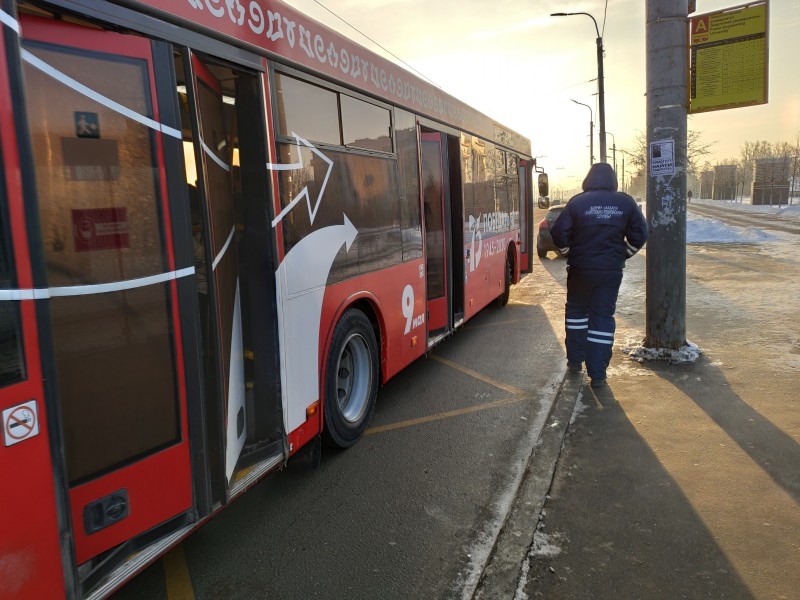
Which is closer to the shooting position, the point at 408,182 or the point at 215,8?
the point at 215,8

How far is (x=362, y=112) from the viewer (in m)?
4.66

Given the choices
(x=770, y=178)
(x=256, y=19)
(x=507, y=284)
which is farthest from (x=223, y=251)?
(x=770, y=178)

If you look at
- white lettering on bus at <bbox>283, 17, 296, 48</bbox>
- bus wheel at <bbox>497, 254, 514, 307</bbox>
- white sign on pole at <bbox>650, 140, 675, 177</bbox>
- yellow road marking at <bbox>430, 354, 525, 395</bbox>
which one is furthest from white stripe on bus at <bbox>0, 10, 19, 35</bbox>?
bus wheel at <bbox>497, 254, 514, 307</bbox>

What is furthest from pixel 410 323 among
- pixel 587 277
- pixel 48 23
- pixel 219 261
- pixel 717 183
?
pixel 717 183

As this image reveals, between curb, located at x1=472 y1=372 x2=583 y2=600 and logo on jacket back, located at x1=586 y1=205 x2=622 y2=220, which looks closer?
curb, located at x1=472 y1=372 x2=583 y2=600

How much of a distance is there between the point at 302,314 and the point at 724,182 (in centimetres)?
11204

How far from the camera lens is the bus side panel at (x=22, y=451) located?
190cm

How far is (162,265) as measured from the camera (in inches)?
102

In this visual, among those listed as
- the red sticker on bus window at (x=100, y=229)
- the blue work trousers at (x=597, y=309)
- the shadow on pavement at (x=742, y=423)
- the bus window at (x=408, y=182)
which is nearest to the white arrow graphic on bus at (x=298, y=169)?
the red sticker on bus window at (x=100, y=229)

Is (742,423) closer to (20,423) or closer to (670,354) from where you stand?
(670,354)

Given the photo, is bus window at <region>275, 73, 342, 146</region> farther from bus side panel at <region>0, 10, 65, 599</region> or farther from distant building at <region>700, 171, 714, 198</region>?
distant building at <region>700, 171, 714, 198</region>

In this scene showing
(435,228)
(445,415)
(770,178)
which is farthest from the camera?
(770,178)

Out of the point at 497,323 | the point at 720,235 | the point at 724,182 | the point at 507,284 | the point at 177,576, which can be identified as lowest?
the point at 177,576

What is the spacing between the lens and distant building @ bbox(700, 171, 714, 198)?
379 ft
